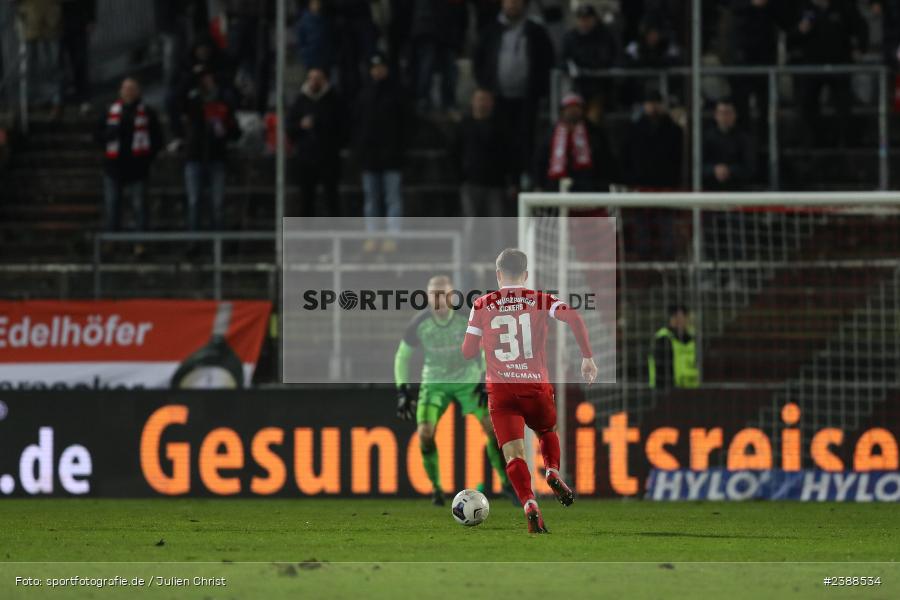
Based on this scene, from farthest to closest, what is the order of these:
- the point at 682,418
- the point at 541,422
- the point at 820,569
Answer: the point at 682,418
the point at 541,422
the point at 820,569

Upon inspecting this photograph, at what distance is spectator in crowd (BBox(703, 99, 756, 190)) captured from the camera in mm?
19703

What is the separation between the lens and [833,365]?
18.6 meters

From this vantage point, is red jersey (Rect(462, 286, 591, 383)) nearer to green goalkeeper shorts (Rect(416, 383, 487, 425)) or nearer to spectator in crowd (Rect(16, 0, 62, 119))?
green goalkeeper shorts (Rect(416, 383, 487, 425))

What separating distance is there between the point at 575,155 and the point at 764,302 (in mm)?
2551

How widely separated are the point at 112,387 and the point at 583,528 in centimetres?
621

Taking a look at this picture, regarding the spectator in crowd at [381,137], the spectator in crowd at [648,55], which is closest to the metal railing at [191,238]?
the spectator in crowd at [381,137]

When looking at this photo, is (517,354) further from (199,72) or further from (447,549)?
(199,72)

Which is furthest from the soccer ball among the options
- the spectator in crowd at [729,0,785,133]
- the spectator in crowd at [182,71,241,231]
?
the spectator in crowd at [729,0,785,133]

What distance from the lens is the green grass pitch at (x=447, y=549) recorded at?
29.8 ft

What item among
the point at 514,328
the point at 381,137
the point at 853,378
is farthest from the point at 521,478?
the point at 381,137

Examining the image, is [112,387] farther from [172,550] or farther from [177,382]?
[172,550]

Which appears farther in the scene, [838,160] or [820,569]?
[838,160]

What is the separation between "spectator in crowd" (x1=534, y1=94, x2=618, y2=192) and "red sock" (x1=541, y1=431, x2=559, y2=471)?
700cm

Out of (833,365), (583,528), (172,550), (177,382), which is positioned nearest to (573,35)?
(833,365)
